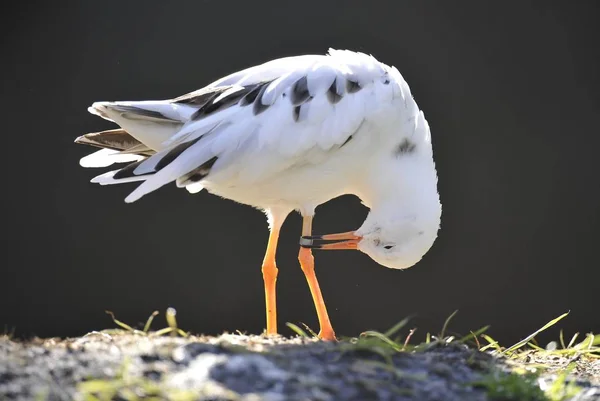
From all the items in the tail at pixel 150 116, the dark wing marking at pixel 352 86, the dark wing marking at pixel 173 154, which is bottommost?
the dark wing marking at pixel 173 154

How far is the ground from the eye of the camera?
121 inches

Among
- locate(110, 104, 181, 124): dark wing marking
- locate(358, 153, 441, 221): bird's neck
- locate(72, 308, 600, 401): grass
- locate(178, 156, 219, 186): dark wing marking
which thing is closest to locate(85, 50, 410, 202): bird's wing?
locate(178, 156, 219, 186): dark wing marking

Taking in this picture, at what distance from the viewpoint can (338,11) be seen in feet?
23.5

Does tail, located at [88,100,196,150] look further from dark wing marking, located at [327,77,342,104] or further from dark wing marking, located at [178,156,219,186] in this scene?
dark wing marking, located at [327,77,342,104]

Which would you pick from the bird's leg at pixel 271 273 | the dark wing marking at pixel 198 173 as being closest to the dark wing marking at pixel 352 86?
the dark wing marking at pixel 198 173

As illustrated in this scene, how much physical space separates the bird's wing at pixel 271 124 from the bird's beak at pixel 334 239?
50 cm

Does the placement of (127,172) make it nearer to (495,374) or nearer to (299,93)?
(299,93)

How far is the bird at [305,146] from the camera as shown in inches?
179

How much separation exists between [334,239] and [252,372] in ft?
5.66

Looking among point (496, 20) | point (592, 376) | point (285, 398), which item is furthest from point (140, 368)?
point (496, 20)

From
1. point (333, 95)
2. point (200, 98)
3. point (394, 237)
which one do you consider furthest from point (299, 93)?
point (394, 237)

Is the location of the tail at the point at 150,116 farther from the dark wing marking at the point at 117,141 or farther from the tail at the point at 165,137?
the dark wing marking at the point at 117,141

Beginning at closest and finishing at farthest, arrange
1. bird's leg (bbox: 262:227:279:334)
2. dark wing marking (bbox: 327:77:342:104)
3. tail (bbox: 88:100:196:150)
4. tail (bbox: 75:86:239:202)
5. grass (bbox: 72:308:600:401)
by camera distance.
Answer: grass (bbox: 72:308:600:401) < tail (bbox: 75:86:239:202) < dark wing marking (bbox: 327:77:342:104) < tail (bbox: 88:100:196:150) < bird's leg (bbox: 262:227:279:334)

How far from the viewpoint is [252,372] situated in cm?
324
